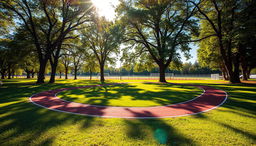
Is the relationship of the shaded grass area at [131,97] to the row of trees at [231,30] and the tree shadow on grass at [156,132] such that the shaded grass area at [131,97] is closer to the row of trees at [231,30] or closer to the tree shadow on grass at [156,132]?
the tree shadow on grass at [156,132]

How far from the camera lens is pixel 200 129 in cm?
378

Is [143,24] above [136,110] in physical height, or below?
above

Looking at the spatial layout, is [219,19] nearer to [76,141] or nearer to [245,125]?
[245,125]

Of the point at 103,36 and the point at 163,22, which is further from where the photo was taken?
the point at 103,36

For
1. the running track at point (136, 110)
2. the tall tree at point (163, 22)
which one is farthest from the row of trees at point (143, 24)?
the running track at point (136, 110)

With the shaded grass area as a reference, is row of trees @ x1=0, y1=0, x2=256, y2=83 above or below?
above

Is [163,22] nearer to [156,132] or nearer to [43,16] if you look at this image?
[156,132]

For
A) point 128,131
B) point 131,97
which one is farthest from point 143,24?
point 128,131

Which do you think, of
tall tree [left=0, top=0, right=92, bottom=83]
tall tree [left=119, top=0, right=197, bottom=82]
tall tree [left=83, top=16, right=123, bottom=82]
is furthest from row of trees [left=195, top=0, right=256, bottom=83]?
tall tree [left=0, top=0, right=92, bottom=83]

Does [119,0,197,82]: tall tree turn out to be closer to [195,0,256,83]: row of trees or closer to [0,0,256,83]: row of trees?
[0,0,256,83]: row of trees

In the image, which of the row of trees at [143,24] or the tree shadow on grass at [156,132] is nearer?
the tree shadow on grass at [156,132]

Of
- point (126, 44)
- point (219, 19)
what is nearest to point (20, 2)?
point (126, 44)

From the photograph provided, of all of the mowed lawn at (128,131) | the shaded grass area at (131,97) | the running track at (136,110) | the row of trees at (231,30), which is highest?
the row of trees at (231,30)

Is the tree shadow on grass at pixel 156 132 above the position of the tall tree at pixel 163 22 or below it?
below
